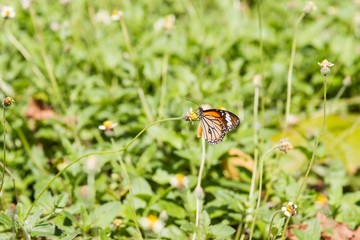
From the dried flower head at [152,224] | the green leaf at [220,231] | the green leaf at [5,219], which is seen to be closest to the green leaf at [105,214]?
the dried flower head at [152,224]

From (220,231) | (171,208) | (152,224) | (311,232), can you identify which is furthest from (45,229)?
(311,232)

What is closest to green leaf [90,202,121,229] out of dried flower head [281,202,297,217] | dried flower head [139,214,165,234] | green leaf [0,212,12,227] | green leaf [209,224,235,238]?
dried flower head [139,214,165,234]

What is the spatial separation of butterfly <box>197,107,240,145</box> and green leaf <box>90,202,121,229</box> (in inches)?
19.8

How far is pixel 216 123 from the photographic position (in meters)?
1.52

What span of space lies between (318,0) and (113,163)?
9.53 feet

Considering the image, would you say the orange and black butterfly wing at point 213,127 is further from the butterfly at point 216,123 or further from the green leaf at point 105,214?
the green leaf at point 105,214

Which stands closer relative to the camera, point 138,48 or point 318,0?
point 138,48

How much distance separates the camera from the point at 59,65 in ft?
8.13

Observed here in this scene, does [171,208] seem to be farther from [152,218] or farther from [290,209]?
[290,209]

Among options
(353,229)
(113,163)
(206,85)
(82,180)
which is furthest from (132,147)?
(353,229)

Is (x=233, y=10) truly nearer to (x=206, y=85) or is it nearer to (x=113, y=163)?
(x=206, y=85)

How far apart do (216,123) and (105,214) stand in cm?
62

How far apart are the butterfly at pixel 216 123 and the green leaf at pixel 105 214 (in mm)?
504

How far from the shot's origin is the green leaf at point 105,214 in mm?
1493
